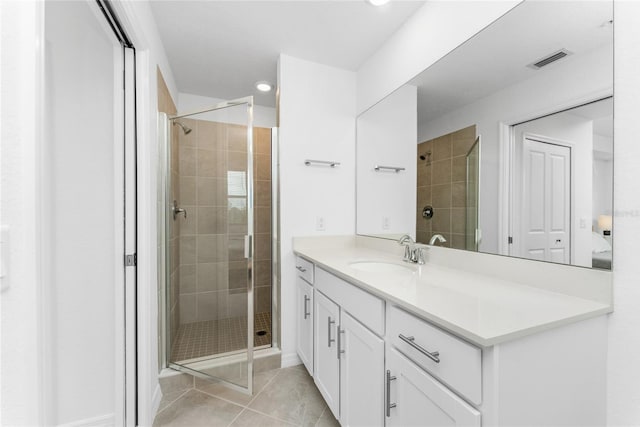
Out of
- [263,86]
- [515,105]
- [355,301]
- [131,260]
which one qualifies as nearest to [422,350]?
[355,301]

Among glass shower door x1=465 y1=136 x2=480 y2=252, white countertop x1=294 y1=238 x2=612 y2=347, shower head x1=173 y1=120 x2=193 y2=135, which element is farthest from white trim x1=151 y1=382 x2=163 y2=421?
glass shower door x1=465 y1=136 x2=480 y2=252

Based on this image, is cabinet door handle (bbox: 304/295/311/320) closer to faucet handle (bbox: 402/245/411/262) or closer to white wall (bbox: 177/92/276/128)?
faucet handle (bbox: 402/245/411/262)

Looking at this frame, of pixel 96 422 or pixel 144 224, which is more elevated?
pixel 144 224

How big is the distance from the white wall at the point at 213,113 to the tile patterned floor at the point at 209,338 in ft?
4.38

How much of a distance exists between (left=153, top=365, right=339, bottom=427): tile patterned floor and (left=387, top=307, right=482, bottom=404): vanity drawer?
0.95 m

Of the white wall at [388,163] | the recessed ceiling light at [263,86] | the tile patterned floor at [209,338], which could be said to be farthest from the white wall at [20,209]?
the recessed ceiling light at [263,86]

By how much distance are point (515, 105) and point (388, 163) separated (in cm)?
93

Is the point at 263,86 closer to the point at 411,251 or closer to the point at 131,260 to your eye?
the point at 131,260

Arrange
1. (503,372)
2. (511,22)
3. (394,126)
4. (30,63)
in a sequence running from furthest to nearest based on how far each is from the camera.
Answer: (394,126) < (511,22) < (503,372) < (30,63)

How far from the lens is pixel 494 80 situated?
4.26 feet

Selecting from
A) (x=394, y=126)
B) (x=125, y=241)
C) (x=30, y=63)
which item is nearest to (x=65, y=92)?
(x=125, y=241)

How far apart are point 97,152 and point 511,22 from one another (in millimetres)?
2121

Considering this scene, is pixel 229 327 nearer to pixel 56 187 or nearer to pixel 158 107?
pixel 56 187

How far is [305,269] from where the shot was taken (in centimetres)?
192
